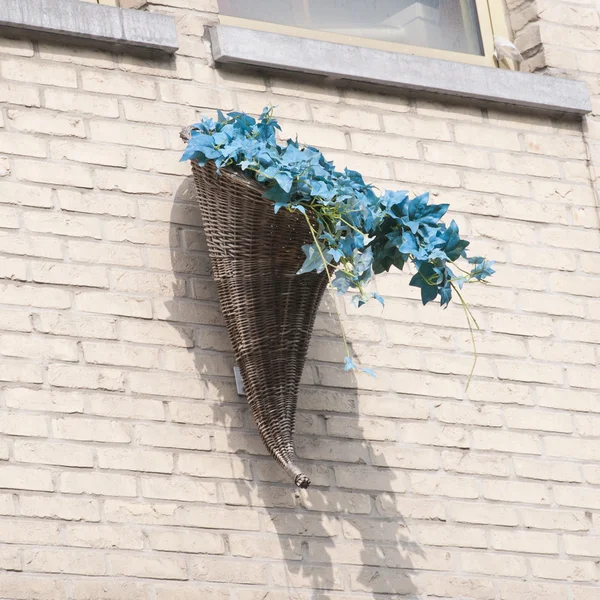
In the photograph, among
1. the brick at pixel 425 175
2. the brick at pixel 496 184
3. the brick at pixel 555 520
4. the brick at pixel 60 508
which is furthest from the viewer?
the brick at pixel 496 184

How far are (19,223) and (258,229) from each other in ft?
2.12

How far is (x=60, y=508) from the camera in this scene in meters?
4.17

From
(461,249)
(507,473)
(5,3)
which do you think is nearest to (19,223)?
(5,3)

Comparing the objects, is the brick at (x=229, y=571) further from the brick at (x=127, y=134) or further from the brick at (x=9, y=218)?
the brick at (x=127, y=134)

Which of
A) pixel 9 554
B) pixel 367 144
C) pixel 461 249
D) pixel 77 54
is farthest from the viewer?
pixel 367 144

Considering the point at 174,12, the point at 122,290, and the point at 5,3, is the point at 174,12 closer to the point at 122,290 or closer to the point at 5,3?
the point at 5,3

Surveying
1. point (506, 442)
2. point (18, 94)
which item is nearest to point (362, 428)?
point (506, 442)

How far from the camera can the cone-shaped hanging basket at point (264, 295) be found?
14.3 feet

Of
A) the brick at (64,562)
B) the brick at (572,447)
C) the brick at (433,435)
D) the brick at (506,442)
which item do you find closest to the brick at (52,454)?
the brick at (64,562)

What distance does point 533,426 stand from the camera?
4.91 meters

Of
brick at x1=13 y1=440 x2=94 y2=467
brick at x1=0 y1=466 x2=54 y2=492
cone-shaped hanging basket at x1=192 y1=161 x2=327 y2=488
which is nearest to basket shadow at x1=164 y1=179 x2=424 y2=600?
cone-shaped hanging basket at x1=192 y1=161 x2=327 y2=488

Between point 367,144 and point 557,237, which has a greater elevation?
point 367,144

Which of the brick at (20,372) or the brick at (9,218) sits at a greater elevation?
the brick at (9,218)

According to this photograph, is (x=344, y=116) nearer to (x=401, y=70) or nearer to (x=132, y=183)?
(x=401, y=70)
